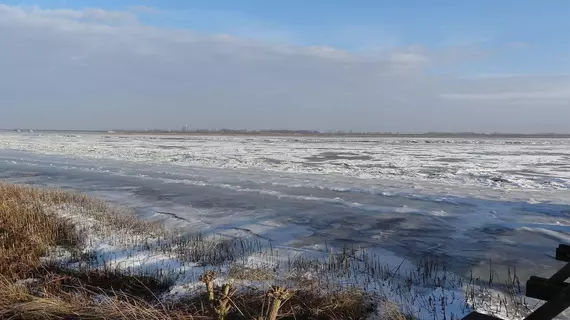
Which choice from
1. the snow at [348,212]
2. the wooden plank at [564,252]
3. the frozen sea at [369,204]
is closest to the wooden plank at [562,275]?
the wooden plank at [564,252]

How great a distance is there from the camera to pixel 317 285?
244 inches

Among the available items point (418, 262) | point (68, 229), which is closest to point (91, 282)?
point (68, 229)

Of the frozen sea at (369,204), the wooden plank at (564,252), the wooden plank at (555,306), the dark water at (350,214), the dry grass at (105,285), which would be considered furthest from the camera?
the frozen sea at (369,204)

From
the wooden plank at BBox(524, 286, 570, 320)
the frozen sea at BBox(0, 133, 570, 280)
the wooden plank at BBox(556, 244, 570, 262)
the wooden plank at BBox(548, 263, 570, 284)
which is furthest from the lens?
the frozen sea at BBox(0, 133, 570, 280)

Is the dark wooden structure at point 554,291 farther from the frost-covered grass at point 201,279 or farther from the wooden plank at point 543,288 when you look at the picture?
the frost-covered grass at point 201,279

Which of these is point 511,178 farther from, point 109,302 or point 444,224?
point 109,302

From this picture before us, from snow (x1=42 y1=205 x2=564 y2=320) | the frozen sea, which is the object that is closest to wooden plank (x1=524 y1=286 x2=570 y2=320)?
snow (x1=42 y1=205 x2=564 y2=320)

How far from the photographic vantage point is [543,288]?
3.92 meters

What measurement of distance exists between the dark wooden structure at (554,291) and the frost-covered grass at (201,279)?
1.72m

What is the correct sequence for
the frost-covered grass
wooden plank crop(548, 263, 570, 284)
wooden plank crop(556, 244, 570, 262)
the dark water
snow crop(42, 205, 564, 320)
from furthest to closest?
the dark water, snow crop(42, 205, 564, 320), the frost-covered grass, wooden plank crop(556, 244, 570, 262), wooden plank crop(548, 263, 570, 284)

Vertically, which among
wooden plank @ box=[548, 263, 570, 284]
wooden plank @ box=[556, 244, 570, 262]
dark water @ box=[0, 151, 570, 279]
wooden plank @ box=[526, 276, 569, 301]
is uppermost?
wooden plank @ box=[556, 244, 570, 262]

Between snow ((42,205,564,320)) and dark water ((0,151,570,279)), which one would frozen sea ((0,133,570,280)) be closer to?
dark water ((0,151,570,279))

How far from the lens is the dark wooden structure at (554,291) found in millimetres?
3451

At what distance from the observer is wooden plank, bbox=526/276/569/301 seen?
3.82 metres
